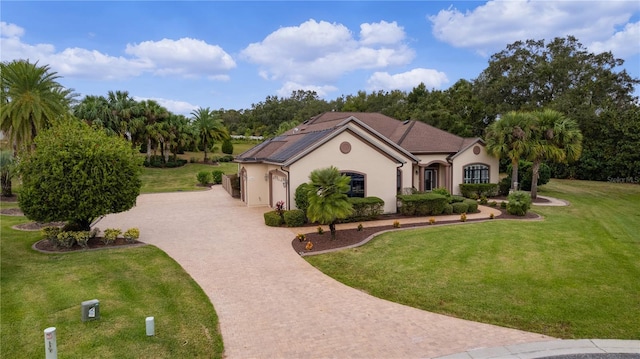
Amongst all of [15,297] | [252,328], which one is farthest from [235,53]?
[252,328]

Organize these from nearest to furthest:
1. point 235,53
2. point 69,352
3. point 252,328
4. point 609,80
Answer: point 69,352 < point 252,328 < point 235,53 < point 609,80

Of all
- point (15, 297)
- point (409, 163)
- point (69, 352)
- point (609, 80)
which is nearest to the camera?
point (69, 352)

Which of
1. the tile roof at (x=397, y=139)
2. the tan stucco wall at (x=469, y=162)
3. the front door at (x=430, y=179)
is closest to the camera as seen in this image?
the tile roof at (x=397, y=139)

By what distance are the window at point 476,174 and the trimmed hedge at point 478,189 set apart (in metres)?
0.81

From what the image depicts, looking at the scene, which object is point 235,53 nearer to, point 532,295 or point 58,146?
point 58,146

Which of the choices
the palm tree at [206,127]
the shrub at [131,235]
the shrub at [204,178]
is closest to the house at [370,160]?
the shrub at [131,235]

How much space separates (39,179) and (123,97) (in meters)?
35.5

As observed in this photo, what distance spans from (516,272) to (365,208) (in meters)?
8.93

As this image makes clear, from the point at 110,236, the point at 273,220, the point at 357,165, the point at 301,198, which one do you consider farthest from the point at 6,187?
the point at 357,165

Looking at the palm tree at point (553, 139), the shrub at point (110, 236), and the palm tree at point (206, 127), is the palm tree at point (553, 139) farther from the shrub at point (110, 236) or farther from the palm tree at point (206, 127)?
the palm tree at point (206, 127)

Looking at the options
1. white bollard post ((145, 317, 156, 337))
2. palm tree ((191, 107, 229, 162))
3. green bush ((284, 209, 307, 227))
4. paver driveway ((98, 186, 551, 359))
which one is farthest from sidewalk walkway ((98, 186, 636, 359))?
palm tree ((191, 107, 229, 162))

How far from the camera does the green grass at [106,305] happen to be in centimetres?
765

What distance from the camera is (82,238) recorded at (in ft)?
50.2

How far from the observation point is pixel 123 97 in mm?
46344
